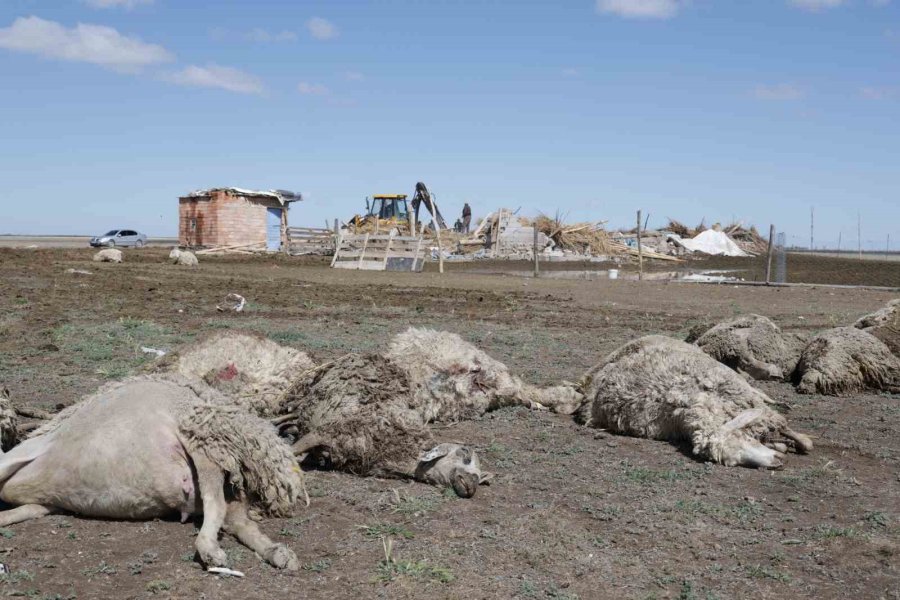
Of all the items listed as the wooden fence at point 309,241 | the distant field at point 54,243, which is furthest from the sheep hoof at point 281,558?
the distant field at point 54,243

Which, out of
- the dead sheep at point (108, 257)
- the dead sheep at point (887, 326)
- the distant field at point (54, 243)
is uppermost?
the distant field at point (54, 243)

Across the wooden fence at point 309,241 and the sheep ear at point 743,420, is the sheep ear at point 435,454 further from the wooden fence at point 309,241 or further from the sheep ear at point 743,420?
the wooden fence at point 309,241

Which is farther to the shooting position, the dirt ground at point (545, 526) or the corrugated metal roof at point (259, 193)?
the corrugated metal roof at point (259, 193)

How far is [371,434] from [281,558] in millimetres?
1719

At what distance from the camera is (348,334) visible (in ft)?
44.5

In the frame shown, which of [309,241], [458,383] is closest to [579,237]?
[309,241]

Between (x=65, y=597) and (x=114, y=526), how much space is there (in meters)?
0.82

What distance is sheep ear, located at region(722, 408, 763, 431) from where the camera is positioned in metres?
7.06

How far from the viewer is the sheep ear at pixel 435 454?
6195 mm

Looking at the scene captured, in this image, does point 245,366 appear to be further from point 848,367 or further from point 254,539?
point 848,367

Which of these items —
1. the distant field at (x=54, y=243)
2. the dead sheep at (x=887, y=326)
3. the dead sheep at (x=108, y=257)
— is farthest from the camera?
the distant field at (x=54, y=243)

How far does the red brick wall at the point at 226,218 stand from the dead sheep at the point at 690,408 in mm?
44284

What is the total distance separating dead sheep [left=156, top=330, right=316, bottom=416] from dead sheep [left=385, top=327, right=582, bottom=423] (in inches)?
39.8

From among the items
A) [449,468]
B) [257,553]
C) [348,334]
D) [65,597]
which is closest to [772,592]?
[449,468]
